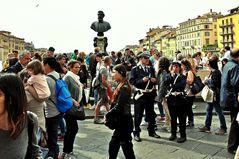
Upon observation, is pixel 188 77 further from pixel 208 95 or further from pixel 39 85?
pixel 39 85

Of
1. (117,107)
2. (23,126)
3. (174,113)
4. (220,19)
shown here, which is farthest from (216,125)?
(220,19)

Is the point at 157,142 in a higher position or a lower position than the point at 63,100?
lower

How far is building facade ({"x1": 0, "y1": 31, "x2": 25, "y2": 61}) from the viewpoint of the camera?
136 metres

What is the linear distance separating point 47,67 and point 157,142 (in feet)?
9.09

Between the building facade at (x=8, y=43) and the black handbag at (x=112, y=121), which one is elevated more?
the building facade at (x=8, y=43)

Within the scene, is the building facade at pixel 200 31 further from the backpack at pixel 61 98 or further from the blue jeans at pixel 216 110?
the backpack at pixel 61 98

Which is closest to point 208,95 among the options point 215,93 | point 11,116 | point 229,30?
point 215,93

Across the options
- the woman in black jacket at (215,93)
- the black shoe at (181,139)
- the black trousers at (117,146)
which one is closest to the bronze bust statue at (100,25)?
the woman in black jacket at (215,93)

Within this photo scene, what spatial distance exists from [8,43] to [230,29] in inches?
3622

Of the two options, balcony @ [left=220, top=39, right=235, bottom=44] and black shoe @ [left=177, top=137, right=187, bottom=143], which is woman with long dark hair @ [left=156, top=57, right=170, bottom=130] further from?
balcony @ [left=220, top=39, right=235, bottom=44]

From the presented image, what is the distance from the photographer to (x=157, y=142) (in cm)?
654

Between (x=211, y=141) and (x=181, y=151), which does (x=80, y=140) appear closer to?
(x=181, y=151)

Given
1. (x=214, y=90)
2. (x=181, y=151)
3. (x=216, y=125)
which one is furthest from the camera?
(x=216, y=125)

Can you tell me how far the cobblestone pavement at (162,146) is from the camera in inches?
224
